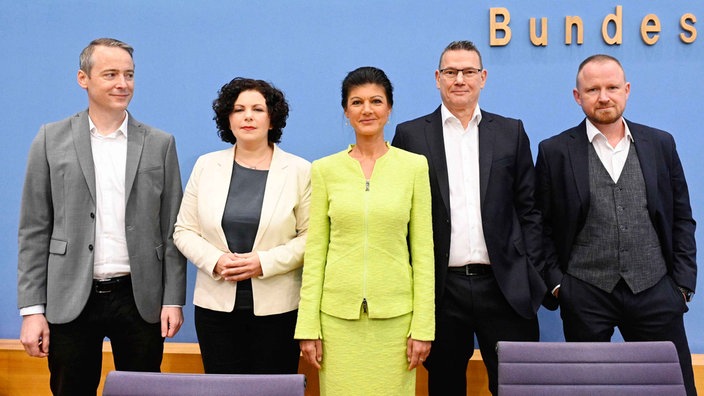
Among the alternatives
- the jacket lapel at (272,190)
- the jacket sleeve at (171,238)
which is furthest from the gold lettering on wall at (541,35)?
the jacket sleeve at (171,238)

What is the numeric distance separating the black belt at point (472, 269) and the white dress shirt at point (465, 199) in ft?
0.05

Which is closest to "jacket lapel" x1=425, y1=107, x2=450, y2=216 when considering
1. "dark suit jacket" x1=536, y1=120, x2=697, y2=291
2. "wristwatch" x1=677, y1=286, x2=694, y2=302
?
"dark suit jacket" x1=536, y1=120, x2=697, y2=291

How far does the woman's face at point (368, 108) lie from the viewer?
80.3 inches

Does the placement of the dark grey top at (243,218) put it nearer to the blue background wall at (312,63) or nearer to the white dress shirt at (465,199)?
the white dress shirt at (465,199)

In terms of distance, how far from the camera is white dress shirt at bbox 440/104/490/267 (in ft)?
7.27

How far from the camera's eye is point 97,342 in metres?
2.26

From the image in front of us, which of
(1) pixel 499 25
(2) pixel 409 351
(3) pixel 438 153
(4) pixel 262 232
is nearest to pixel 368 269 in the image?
(2) pixel 409 351

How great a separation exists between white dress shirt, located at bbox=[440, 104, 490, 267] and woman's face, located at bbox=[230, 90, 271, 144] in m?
0.68

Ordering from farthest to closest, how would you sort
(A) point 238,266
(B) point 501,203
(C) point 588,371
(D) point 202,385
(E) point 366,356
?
(B) point 501,203
(A) point 238,266
(E) point 366,356
(C) point 588,371
(D) point 202,385

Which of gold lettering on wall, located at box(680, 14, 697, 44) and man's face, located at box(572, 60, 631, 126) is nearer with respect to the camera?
man's face, located at box(572, 60, 631, 126)

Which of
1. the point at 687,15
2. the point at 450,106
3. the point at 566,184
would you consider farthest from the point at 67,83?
the point at 687,15

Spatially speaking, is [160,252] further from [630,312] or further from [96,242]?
[630,312]

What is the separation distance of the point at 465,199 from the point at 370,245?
462mm

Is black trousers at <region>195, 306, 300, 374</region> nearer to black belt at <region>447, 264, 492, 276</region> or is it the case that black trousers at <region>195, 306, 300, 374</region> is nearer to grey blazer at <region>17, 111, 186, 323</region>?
grey blazer at <region>17, 111, 186, 323</region>
